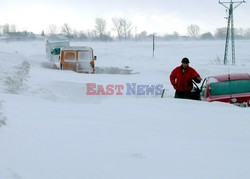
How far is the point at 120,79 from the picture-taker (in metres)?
15.8

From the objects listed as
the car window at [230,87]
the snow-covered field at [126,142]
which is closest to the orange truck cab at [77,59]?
the car window at [230,87]

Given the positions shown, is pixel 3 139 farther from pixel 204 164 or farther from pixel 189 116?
pixel 189 116

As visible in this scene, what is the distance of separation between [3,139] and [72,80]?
988 centimetres

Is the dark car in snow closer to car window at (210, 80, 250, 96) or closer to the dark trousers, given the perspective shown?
car window at (210, 80, 250, 96)

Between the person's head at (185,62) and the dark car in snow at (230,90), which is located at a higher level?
the person's head at (185,62)

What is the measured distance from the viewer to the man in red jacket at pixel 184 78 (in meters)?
8.85

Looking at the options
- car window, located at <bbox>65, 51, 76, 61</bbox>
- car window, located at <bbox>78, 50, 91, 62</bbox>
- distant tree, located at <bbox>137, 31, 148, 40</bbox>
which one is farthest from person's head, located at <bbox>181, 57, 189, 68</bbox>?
distant tree, located at <bbox>137, 31, 148, 40</bbox>

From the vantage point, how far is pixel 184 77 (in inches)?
350

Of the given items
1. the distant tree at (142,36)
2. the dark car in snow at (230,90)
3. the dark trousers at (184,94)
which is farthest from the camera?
the distant tree at (142,36)

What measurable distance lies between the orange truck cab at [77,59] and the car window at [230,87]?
A: 29.6 ft

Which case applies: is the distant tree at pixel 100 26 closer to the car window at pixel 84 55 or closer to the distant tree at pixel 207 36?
the distant tree at pixel 207 36

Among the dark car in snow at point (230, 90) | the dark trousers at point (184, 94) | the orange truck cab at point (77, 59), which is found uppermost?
the orange truck cab at point (77, 59)

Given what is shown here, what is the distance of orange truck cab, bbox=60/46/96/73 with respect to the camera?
16516mm

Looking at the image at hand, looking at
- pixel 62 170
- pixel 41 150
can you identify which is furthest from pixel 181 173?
pixel 41 150
